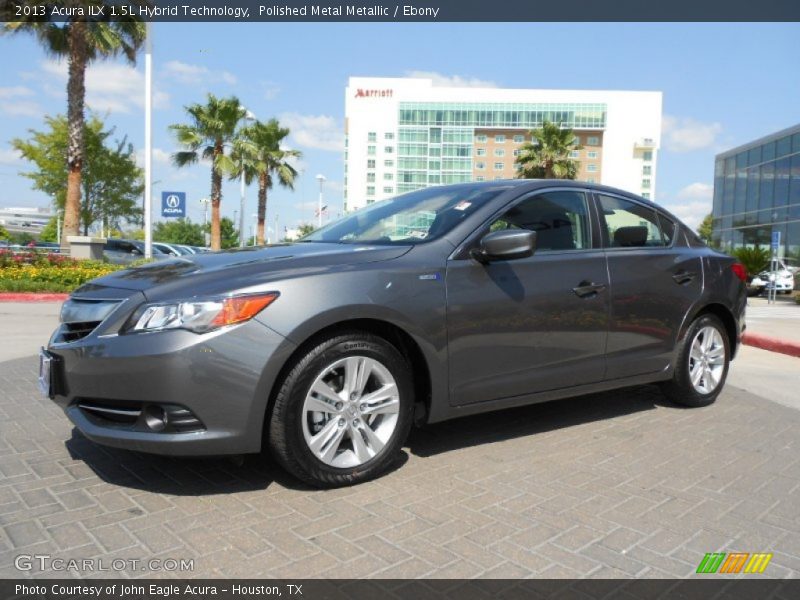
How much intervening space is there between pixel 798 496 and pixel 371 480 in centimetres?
219

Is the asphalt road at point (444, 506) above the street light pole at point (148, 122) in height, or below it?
below

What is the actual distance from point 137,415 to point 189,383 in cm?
34

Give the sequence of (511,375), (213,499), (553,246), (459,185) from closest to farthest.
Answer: (213,499)
(511,375)
(553,246)
(459,185)

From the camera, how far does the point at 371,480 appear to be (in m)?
3.38

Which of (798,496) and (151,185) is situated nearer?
(798,496)

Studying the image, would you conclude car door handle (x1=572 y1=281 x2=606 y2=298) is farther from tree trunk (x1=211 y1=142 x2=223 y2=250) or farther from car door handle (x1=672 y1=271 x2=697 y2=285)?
tree trunk (x1=211 y1=142 x2=223 y2=250)

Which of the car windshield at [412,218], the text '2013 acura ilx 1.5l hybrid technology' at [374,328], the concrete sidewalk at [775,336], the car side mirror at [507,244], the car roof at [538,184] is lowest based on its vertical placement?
the concrete sidewalk at [775,336]

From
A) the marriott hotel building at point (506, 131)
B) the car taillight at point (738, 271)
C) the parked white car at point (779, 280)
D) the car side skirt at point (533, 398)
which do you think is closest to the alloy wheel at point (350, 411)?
the car side skirt at point (533, 398)

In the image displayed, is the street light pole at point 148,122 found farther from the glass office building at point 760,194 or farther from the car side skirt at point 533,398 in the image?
the glass office building at point 760,194

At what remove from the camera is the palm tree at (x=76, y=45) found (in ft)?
64.2
